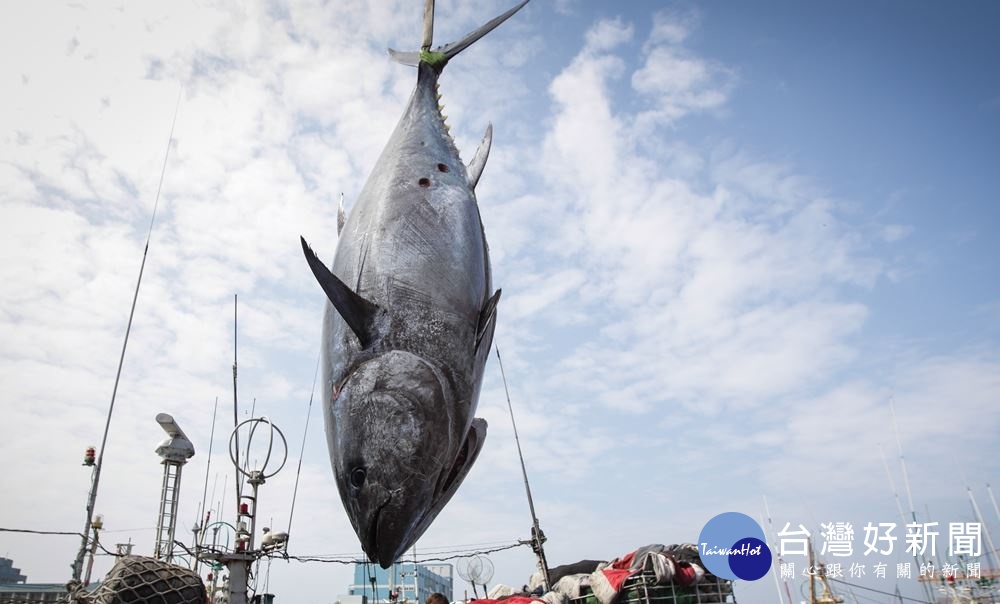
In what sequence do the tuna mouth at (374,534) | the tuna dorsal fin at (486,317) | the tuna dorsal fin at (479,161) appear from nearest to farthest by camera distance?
the tuna mouth at (374,534), the tuna dorsal fin at (486,317), the tuna dorsal fin at (479,161)

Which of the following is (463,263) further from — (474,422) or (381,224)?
(474,422)

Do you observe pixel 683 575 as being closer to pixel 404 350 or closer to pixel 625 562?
pixel 625 562

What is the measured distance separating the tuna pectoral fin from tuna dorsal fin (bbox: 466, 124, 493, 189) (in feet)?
4.44

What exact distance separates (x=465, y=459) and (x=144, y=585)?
7.66ft

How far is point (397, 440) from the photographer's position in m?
1.96

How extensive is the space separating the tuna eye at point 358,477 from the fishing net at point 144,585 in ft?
7.18

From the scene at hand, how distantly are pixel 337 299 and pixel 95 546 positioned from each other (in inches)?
312

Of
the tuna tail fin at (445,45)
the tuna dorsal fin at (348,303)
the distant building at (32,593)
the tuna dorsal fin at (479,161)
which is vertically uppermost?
the tuna tail fin at (445,45)

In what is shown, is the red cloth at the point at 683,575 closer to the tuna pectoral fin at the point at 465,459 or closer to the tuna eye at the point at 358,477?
the tuna pectoral fin at the point at 465,459

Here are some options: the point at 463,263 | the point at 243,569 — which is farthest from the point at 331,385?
the point at 243,569

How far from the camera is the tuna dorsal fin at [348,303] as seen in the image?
210cm

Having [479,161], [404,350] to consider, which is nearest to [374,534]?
[404,350]

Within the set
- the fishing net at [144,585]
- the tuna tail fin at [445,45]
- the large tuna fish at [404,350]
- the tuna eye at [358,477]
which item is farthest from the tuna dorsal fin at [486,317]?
the fishing net at [144,585]

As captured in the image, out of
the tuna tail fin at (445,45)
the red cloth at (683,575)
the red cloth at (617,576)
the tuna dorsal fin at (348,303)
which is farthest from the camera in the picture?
the red cloth at (617,576)
